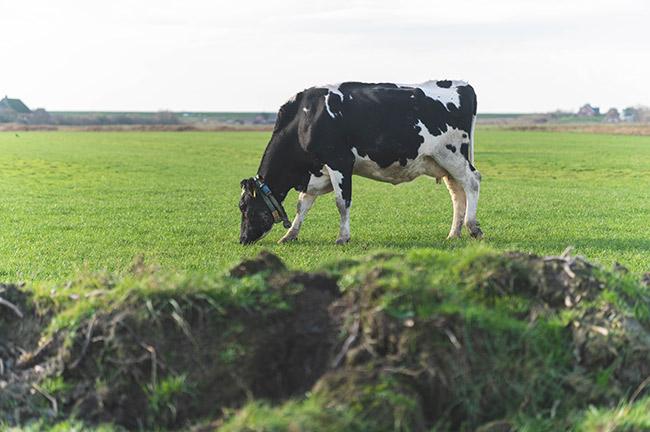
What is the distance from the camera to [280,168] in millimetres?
15664

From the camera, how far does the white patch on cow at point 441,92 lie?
52.0ft

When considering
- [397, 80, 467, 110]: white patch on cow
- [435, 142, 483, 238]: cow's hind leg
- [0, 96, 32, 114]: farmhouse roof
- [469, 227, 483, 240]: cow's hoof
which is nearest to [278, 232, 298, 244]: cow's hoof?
[435, 142, 483, 238]: cow's hind leg

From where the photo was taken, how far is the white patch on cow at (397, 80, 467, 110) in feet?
52.0

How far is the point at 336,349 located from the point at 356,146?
9.60 m

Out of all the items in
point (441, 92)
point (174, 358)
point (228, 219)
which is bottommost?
point (228, 219)

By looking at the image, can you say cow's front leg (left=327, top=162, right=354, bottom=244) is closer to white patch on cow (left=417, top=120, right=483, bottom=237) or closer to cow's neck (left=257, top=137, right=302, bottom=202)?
cow's neck (left=257, top=137, right=302, bottom=202)

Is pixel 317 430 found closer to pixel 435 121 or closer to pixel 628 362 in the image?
pixel 628 362

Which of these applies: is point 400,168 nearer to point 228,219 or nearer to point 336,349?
point 228,219

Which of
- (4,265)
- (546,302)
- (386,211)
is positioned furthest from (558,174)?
(546,302)

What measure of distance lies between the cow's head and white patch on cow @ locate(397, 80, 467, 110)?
3565 millimetres

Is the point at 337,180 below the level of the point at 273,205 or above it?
above

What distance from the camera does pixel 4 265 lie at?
12.8 meters

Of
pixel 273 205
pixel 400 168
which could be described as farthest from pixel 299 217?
pixel 400 168

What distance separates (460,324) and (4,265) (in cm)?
903
